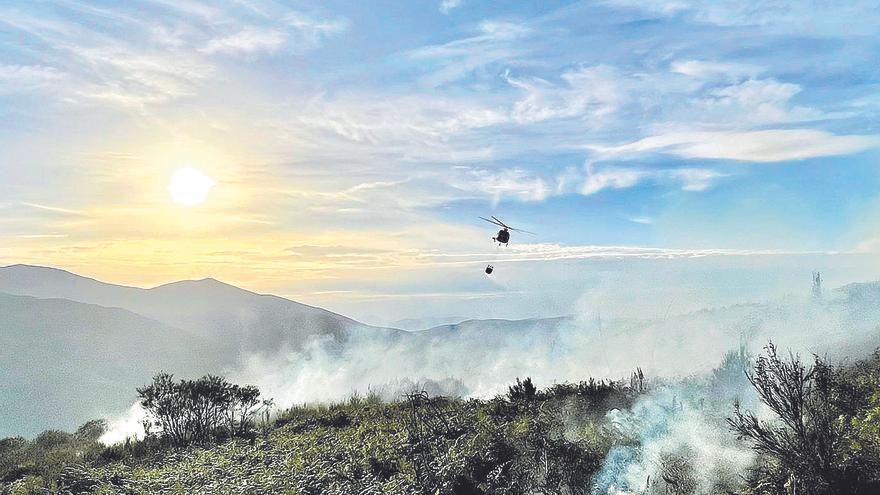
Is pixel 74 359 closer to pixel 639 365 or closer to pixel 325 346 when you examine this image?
pixel 325 346

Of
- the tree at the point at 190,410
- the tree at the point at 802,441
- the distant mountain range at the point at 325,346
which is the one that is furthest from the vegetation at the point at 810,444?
the distant mountain range at the point at 325,346

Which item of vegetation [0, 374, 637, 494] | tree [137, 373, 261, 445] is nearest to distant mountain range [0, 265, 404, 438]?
tree [137, 373, 261, 445]

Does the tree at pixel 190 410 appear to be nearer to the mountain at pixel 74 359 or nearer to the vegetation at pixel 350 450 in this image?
the vegetation at pixel 350 450

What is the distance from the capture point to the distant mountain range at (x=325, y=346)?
50.8 m

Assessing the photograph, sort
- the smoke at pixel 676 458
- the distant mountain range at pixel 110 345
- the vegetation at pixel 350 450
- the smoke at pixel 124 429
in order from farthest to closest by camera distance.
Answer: the distant mountain range at pixel 110 345 → the smoke at pixel 124 429 → the vegetation at pixel 350 450 → the smoke at pixel 676 458

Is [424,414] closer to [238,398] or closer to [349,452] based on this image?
[349,452]

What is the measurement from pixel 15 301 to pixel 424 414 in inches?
7529

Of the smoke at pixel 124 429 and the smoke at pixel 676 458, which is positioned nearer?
the smoke at pixel 676 458

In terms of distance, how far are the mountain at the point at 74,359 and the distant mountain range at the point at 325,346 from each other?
0.35m

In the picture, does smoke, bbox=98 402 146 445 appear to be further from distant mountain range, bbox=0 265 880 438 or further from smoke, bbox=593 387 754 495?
smoke, bbox=593 387 754 495

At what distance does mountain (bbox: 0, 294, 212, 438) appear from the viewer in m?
118

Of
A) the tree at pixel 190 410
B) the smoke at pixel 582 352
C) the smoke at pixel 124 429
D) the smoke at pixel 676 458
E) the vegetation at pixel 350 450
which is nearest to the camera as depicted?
the smoke at pixel 676 458

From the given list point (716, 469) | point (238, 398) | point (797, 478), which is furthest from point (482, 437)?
point (238, 398)

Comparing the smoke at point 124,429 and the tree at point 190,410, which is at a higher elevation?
the tree at point 190,410
